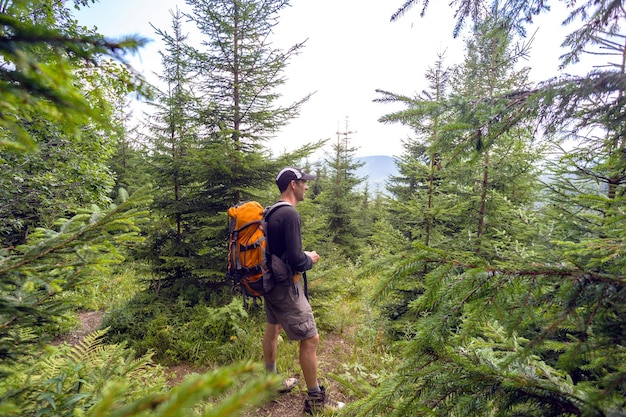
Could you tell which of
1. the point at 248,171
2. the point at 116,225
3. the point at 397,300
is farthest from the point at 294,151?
the point at 116,225

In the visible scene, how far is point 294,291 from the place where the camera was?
12.2ft

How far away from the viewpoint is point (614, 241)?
5.77 ft

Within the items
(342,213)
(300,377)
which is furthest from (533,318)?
(342,213)

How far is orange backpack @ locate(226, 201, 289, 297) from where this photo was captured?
359cm

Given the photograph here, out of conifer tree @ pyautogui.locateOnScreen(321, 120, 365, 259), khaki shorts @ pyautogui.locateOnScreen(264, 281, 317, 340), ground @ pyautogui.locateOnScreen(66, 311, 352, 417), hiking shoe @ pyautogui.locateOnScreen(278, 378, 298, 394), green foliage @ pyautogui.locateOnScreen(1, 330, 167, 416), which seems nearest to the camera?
green foliage @ pyautogui.locateOnScreen(1, 330, 167, 416)

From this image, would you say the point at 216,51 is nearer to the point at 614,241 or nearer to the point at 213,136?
the point at 213,136

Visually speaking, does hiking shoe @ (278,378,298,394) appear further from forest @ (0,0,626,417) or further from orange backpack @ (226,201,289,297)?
orange backpack @ (226,201,289,297)

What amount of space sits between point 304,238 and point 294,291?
3.05m

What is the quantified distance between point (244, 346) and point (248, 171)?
353 cm

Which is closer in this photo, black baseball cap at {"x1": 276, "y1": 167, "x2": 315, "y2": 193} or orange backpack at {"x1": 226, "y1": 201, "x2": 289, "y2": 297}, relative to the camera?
orange backpack at {"x1": 226, "y1": 201, "x2": 289, "y2": 297}

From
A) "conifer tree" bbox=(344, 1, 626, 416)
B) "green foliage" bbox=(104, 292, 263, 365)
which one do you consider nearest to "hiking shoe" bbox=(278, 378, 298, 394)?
"green foliage" bbox=(104, 292, 263, 365)

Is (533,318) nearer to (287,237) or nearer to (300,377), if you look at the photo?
(287,237)

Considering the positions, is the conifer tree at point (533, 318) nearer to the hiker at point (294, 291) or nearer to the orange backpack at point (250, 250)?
the hiker at point (294, 291)

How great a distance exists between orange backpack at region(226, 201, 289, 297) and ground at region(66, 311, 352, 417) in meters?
1.74
